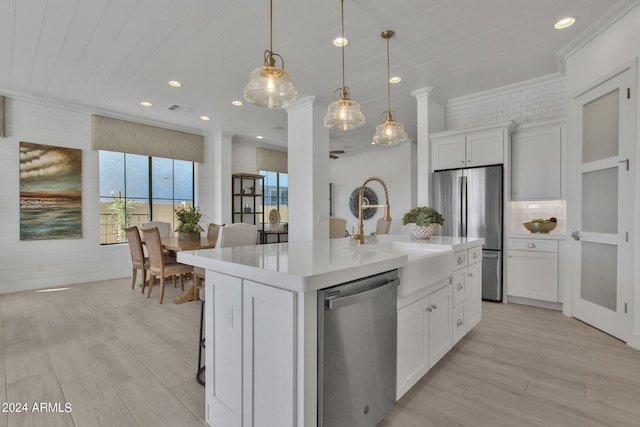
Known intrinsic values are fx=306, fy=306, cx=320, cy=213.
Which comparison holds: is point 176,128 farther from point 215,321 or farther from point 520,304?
point 520,304

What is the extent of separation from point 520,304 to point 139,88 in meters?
5.92

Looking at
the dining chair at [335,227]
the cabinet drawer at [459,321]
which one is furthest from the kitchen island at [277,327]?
the dining chair at [335,227]

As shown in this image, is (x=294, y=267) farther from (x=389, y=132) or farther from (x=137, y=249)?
(x=137, y=249)

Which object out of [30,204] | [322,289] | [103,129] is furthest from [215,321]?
[103,129]

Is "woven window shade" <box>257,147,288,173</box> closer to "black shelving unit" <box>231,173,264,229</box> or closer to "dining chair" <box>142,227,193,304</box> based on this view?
"black shelving unit" <box>231,173,264,229</box>

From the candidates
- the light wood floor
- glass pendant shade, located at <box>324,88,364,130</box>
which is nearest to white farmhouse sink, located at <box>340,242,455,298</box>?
the light wood floor

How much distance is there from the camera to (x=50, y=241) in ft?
15.6

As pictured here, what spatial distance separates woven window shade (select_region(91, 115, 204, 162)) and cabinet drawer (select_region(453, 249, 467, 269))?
5.58m

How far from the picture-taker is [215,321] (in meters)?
1.59

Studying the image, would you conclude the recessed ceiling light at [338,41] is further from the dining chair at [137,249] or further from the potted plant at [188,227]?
the dining chair at [137,249]

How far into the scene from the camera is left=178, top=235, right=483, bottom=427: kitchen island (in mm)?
1194

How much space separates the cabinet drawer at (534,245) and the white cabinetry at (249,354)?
12.2 ft

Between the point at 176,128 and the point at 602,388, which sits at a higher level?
the point at 176,128

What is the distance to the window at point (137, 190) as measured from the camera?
540 centimetres
